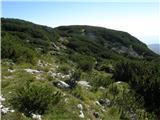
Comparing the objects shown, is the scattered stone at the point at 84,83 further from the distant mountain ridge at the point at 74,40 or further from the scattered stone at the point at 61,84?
the distant mountain ridge at the point at 74,40

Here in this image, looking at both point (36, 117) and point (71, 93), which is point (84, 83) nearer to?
point (71, 93)

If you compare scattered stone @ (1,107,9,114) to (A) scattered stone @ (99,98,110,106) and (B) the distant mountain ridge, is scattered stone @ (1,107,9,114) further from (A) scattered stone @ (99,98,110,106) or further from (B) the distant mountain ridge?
(B) the distant mountain ridge

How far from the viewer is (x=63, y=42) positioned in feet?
114

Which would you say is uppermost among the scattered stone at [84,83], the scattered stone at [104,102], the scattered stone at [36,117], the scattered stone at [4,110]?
the scattered stone at [4,110]

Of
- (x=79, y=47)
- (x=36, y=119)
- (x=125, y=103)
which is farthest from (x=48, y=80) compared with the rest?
(x=79, y=47)

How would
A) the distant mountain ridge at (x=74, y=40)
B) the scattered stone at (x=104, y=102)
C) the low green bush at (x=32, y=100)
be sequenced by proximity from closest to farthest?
the low green bush at (x=32, y=100), the scattered stone at (x=104, y=102), the distant mountain ridge at (x=74, y=40)

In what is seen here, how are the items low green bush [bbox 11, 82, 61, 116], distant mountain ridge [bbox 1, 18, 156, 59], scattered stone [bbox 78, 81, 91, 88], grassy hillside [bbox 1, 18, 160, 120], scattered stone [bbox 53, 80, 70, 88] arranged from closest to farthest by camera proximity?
low green bush [bbox 11, 82, 61, 116]
grassy hillside [bbox 1, 18, 160, 120]
scattered stone [bbox 53, 80, 70, 88]
scattered stone [bbox 78, 81, 91, 88]
distant mountain ridge [bbox 1, 18, 156, 59]

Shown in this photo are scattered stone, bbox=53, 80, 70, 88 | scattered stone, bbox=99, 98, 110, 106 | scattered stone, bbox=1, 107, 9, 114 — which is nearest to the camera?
scattered stone, bbox=1, 107, 9, 114

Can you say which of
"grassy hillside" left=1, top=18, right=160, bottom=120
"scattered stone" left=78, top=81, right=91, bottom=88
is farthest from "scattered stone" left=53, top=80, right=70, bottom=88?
"scattered stone" left=78, top=81, right=91, bottom=88

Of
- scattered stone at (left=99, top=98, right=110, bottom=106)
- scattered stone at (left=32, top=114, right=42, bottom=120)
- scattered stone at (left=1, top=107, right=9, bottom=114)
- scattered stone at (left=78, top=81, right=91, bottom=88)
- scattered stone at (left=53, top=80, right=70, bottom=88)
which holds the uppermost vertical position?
scattered stone at (left=1, top=107, right=9, bottom=114)

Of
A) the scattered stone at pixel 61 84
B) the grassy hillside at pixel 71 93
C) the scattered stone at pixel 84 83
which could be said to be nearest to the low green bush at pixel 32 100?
the grassy hillside at pixel 71 93

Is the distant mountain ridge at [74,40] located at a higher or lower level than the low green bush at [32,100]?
lower

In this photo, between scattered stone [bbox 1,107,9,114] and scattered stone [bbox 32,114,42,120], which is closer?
scattered stone [bbox 1,107,9,114]

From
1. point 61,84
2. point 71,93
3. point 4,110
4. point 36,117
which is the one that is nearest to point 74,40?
point 61,84
